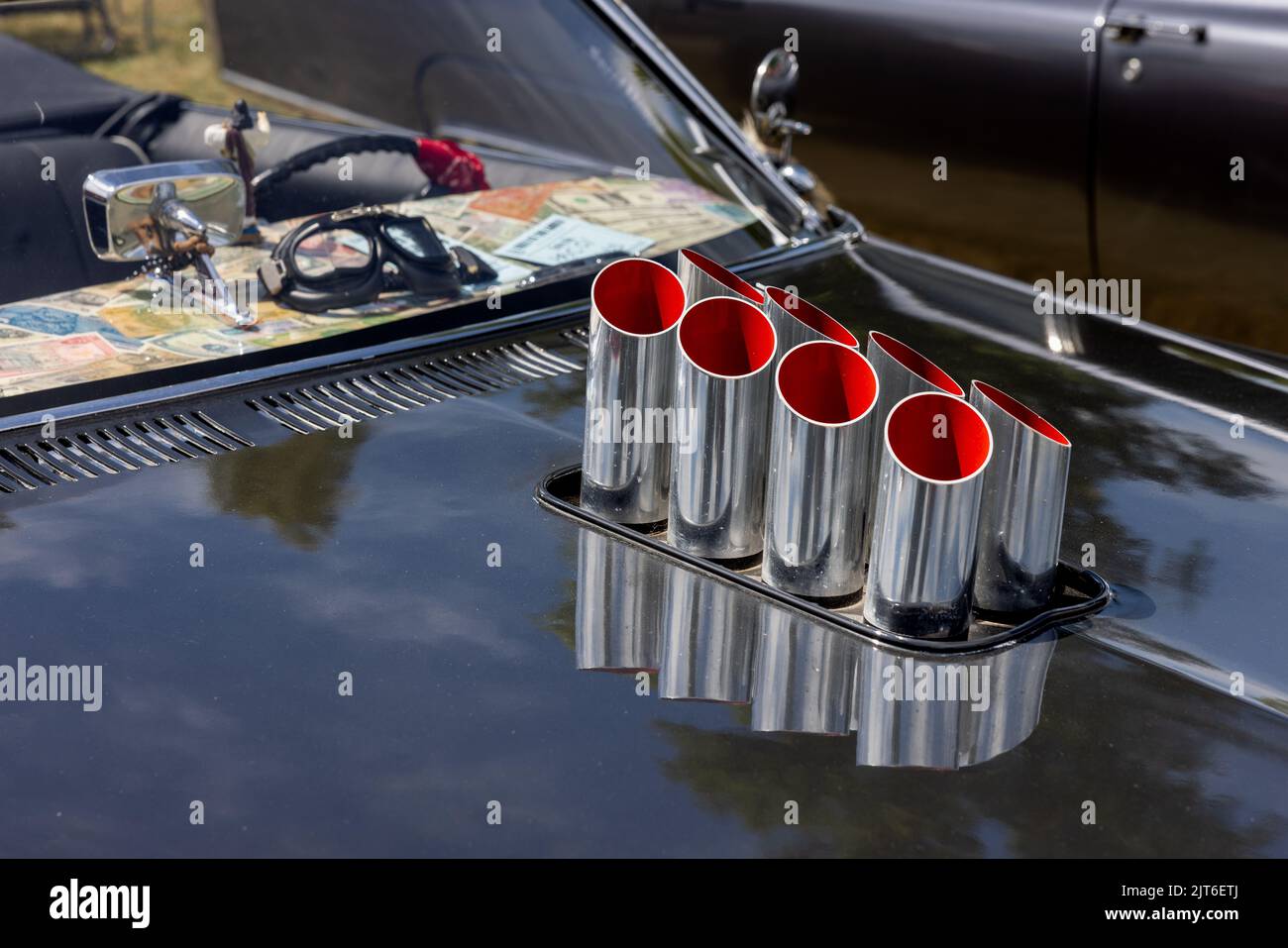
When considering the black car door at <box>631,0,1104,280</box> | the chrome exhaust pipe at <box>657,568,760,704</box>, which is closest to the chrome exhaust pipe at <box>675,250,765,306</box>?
the chrome exhaust pipe at <box>657,568,760,704</box>

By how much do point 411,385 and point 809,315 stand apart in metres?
0.55

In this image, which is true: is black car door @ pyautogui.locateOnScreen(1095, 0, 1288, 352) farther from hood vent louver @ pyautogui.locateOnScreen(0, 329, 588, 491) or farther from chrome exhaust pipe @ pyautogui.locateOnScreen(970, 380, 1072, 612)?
chrome exhaust pipe @ pyautogui.locateOnScreen(970, 380, 1072, 612)

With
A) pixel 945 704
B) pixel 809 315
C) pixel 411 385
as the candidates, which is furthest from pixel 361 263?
pixel 945 704

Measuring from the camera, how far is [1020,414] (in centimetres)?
149

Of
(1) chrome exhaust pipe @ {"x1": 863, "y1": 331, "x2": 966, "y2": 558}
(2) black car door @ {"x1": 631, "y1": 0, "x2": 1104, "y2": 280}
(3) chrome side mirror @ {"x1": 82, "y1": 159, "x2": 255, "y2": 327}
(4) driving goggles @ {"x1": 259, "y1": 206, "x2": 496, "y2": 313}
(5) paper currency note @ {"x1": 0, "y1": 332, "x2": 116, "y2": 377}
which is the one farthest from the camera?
(2) black car door @ {"x1": 631, "y1": 0, "x2": 1104, "y2": 280}

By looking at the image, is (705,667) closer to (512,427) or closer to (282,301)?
(512,427)

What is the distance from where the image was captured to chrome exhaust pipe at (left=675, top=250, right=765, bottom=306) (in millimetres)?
1665

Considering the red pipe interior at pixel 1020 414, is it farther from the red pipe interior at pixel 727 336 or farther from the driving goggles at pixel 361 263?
the driving goggles at pixel 361 263

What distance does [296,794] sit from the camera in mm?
1157

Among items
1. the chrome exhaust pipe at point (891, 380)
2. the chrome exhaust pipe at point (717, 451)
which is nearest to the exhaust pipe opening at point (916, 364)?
the chrome exhaust pipe at point (891, 380)

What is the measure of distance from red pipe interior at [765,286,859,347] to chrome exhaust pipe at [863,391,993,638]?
18 centimetres
